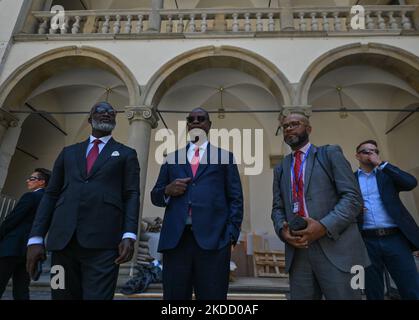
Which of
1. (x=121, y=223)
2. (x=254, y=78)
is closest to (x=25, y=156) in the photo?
(x=254, y=78)

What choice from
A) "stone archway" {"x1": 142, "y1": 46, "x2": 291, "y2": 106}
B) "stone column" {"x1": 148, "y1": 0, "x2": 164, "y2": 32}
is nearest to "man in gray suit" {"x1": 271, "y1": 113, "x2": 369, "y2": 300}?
"stone archway" {"x1": 142, "y1": 46, "x2": 291, "y2": 106}

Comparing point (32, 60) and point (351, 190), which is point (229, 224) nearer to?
point (351, 190)

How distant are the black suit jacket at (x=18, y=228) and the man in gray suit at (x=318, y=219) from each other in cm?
296

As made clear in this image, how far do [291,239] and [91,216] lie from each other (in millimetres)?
1358

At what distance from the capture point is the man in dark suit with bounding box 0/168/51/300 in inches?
135

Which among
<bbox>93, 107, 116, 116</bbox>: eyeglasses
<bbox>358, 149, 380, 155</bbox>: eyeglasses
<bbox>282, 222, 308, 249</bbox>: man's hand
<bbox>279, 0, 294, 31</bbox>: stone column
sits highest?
<bbox>279, 0, 294, 31</bbox>: stone column

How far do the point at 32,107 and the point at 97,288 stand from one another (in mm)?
8438

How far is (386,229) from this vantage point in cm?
285

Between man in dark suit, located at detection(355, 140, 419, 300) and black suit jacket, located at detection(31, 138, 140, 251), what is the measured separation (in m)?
2.30

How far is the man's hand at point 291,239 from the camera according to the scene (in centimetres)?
190

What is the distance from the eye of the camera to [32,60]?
755cm

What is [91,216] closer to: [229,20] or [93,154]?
[93,154]

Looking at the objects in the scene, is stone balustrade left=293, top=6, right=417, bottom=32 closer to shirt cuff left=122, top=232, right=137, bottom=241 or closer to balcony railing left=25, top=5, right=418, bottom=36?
balcony railing left=25, top=5, right=418, bottom=36
